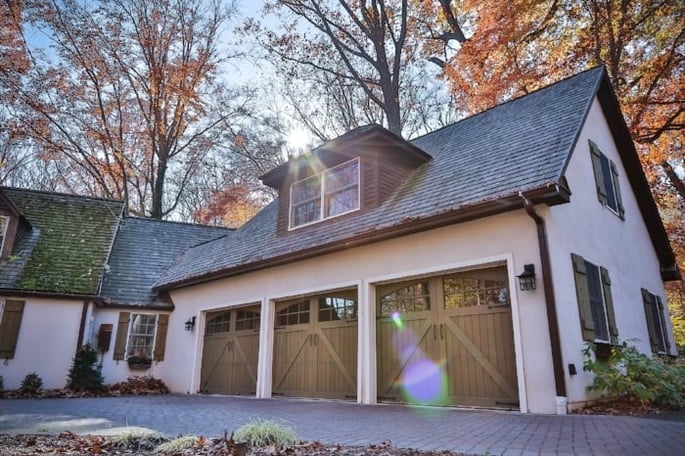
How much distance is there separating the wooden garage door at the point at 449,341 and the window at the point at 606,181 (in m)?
3.57

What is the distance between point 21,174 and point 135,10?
9.23m

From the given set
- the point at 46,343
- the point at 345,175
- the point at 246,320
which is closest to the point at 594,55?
the point at 345,175

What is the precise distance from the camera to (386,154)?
31.8 feet

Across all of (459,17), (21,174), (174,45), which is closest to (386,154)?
(459,17)

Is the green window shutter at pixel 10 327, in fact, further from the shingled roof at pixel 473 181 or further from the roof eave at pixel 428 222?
the roof eave at pixel 428 222

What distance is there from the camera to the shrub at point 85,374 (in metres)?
11.1

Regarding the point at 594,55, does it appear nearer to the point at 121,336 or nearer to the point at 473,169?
the point at 473,169

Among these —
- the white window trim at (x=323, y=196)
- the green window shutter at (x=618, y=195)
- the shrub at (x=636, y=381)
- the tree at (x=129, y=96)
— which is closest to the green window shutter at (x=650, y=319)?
the green window shutter at (x=618, y=195)

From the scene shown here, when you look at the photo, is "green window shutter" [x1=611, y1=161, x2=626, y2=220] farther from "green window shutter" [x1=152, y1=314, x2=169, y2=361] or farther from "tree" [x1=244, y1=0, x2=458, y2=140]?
"green window shutter" [x1=152, y1=314, x2=169, y2=361]

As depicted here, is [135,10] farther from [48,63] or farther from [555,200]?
[555,200]

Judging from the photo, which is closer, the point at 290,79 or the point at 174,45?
the point at 290,79

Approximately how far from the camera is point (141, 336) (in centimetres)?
1296

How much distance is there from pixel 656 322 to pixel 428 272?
6182 millimetres

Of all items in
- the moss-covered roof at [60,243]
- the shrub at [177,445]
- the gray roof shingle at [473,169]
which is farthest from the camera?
the moss-covered roof at [60,243]
